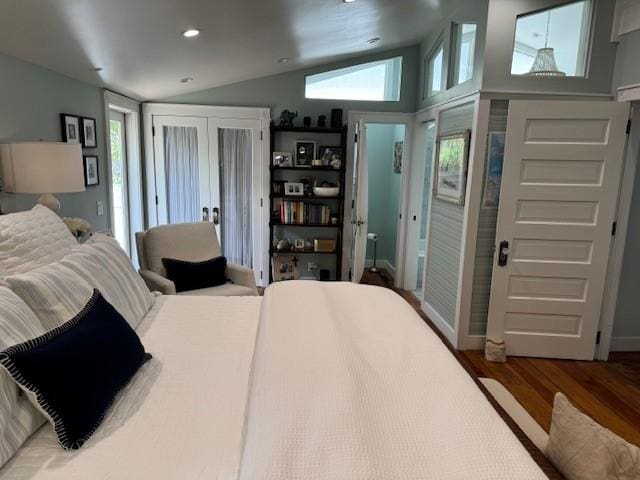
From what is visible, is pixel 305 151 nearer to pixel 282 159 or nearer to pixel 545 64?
pixel 282 159

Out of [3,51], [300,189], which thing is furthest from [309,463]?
[300,189]

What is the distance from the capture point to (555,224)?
317 centimetres

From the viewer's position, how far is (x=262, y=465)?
1.01 metres

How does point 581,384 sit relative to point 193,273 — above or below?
below

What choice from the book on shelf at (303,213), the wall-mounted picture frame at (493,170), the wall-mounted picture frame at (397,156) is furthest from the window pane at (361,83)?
the wall-mounted picture frame at (493,170)

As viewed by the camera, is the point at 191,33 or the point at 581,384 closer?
the point at 191,33

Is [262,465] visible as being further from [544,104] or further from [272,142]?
[272,142]

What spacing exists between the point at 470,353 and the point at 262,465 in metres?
2.85

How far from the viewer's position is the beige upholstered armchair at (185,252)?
3.42m

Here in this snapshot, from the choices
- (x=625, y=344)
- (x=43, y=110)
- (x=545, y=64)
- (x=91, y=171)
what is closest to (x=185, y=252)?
(x=91, y=171)

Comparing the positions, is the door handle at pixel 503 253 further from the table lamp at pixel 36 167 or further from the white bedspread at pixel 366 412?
the table lamp at pixel 36 167

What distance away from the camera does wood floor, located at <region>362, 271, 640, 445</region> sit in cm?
263

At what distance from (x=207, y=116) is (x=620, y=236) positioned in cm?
407

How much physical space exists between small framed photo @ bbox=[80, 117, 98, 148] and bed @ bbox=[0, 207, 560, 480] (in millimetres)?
2121
